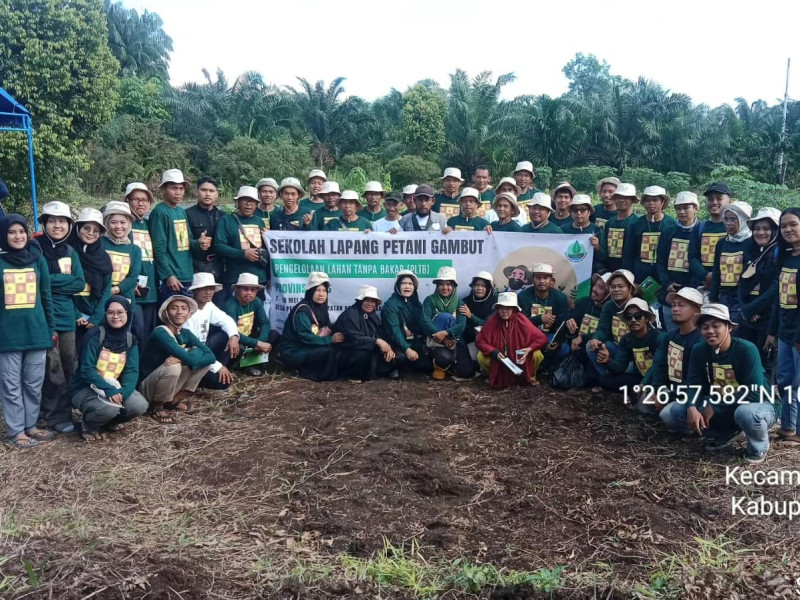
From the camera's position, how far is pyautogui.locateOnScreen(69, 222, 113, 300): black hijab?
570 cm

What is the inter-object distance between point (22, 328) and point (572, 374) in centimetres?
475

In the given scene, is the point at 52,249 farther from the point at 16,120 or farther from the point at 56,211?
the point at 16,120

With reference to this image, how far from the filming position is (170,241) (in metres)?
6.68

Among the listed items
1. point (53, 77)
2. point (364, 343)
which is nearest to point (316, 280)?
point (364, 343)

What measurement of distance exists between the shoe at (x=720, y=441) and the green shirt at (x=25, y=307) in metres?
5.08

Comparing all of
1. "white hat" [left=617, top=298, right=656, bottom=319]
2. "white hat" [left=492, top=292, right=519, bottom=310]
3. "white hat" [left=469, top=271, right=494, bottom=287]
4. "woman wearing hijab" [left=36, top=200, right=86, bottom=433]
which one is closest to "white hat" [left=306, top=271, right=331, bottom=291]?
"white hat" [left=469, top=271, right=494, bottom=287]

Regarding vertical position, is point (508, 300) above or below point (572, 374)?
above

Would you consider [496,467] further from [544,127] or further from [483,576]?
[544,127]

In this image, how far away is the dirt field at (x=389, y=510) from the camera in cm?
346

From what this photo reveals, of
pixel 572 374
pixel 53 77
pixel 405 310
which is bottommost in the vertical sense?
pixel 572 374

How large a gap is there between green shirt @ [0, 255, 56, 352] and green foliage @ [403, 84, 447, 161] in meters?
23.4

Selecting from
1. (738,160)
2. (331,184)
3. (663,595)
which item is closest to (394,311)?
(331,184)

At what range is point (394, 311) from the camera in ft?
23.3

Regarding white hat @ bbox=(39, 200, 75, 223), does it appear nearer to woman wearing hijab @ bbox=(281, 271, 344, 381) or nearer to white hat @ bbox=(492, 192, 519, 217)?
woman wearing hijab @ bbox=(281, 271, 344, 381)
